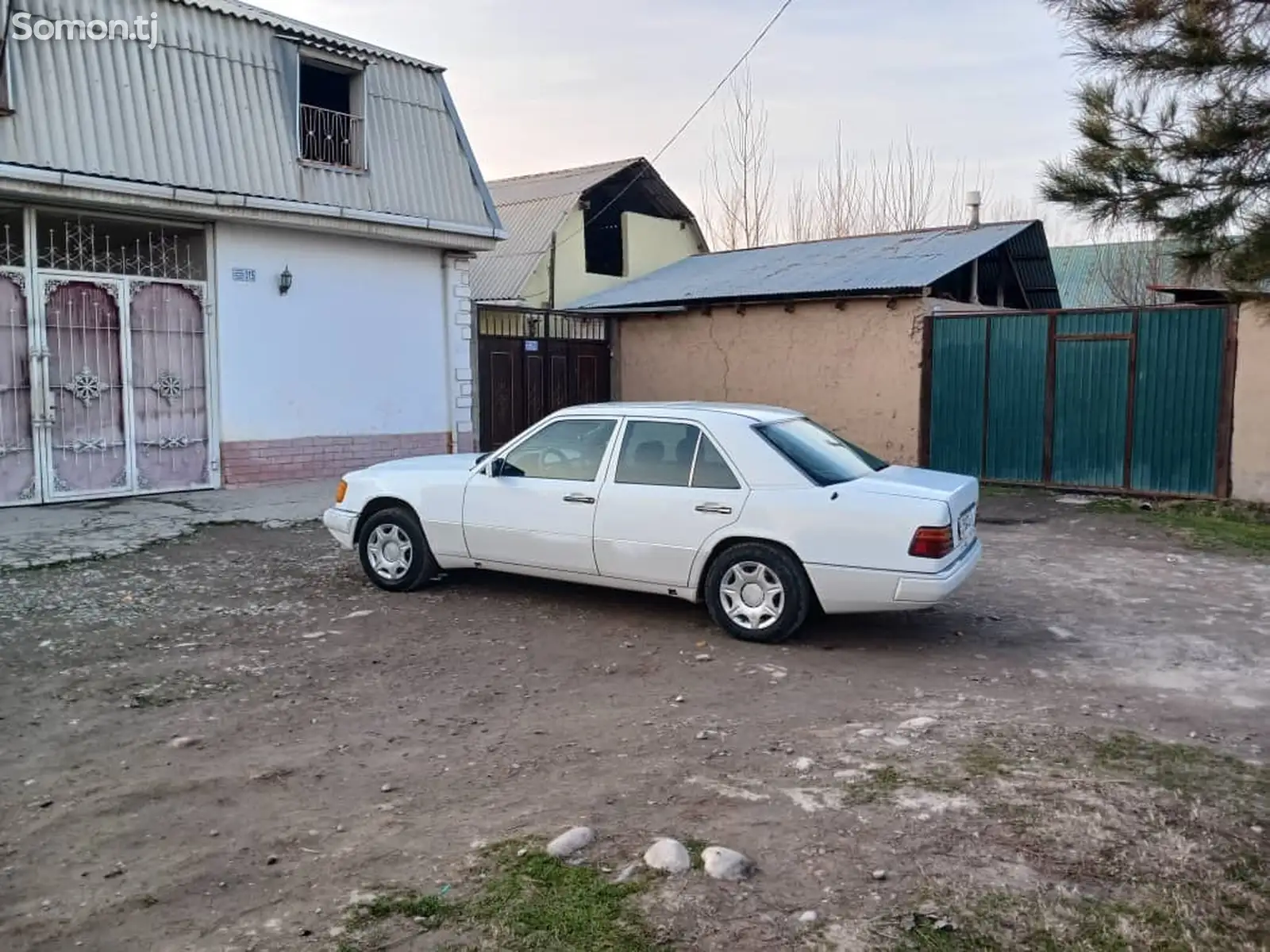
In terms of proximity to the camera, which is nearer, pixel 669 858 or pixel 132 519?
pixel 669 858

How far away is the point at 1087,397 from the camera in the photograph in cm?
1266

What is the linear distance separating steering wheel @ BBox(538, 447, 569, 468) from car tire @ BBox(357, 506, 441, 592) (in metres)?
1.06

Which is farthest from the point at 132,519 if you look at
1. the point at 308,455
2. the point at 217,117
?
the point at 217,117

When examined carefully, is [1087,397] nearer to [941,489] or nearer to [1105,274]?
[941,489]

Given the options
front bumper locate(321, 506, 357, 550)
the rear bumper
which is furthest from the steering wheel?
the rear bumper

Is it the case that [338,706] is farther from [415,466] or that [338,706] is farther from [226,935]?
[415,466]

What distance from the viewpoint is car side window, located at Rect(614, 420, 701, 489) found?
6.16m

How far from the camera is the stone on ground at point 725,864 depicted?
309 cm

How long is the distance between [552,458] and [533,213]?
15.9 m

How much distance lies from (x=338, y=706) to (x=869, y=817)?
2604 mm

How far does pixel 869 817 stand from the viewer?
11.5 feet

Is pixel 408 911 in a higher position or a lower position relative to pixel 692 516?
lower

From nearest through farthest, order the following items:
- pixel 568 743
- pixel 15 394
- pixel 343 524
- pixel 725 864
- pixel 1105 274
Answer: pixel 725 864 → pixel 568 743 → pixel 343 524 → pixel 15 394 → pixel 1105 274

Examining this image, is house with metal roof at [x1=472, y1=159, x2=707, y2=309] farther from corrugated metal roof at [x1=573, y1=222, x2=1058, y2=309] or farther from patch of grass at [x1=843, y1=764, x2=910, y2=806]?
patch of grass at [x1=843, y1=764, x2=910, y2=806]
